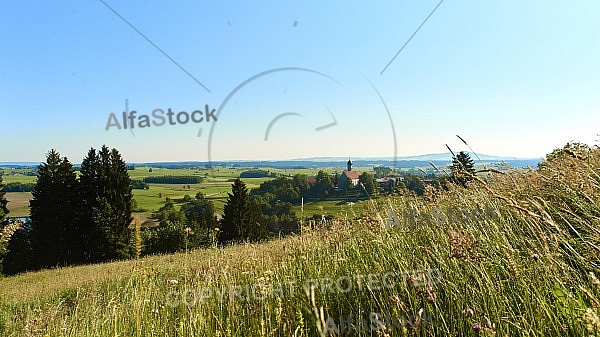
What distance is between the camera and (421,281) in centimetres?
243

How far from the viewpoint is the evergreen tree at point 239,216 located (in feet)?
165

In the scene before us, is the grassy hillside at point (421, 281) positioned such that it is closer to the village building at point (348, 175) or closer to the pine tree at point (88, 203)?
the village building at point (348, 175)

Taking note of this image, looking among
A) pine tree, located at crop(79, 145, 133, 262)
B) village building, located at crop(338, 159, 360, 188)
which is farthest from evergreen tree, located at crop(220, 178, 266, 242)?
village building, located at crop(338, 159, 360, 188)

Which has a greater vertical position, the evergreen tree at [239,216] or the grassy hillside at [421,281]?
the grassy hillside at [421,281]

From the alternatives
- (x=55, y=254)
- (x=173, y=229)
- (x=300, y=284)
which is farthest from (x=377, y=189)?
(x=55, y=254)

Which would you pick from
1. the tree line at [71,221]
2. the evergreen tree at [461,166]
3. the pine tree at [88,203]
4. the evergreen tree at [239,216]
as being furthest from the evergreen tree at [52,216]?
the evergreen tree at [461,166]

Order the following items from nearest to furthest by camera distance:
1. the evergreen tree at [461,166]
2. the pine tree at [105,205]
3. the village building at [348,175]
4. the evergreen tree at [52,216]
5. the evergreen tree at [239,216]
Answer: the evergreen tree at [461,166] → the village building at [348,175] → the evergreen tree at [239,216] → the evergreen tree at [52,216] → the pine tree at [105,205]

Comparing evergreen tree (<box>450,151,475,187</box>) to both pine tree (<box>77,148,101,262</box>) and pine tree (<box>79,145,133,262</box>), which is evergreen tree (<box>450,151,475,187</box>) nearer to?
pine tree (<box>79,145,133,262</box>)

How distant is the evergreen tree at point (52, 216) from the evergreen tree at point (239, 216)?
20793 millimetres

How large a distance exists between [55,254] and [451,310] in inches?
2352

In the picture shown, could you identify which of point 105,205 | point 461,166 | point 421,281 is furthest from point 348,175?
point 105,205

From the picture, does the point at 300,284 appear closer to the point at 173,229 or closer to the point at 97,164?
the point at 173,229

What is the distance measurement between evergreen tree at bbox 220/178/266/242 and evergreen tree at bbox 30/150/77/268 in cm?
2079

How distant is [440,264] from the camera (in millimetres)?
2961
